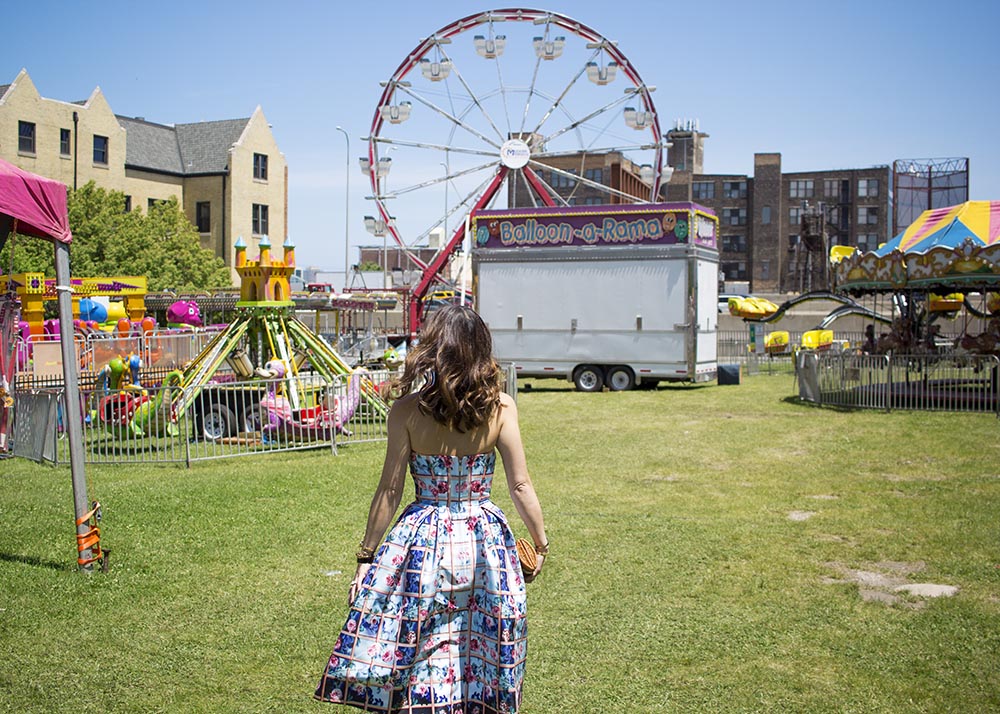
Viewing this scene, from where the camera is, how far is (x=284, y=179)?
5347 centimetres

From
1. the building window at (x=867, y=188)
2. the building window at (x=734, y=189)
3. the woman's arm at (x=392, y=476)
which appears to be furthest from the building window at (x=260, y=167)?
the woman's arm at (x=392, y=476)

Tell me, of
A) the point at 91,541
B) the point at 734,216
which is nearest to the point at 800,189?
the point at 734,216

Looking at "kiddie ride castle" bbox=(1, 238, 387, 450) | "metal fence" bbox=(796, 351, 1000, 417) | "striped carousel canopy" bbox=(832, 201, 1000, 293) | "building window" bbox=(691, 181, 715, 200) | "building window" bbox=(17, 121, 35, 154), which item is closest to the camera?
"kiddie ride castle" bbox=(1, 238, 387, 450)

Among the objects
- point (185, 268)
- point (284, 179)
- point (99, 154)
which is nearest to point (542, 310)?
point (185, 268)

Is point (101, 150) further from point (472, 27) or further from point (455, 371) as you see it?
point (455, 371)

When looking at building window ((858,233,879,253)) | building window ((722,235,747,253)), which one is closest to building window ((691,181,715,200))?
building window ((722,235,747,253))

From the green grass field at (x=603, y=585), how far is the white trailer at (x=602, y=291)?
380 inches

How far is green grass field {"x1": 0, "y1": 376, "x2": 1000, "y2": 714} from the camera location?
16.6ft

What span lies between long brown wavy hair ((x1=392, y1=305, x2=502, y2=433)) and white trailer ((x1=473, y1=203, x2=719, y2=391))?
18404mm

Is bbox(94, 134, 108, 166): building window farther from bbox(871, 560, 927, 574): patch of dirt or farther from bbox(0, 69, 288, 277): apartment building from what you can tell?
bbox(871, 560, 927, 574): patch of dirt

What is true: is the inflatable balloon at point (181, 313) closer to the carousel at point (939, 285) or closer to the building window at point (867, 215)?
the carousel at point (939, 285)

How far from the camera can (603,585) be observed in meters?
6.84

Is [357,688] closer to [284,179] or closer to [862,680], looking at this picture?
[862,680]

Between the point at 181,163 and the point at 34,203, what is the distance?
46.6 meters
